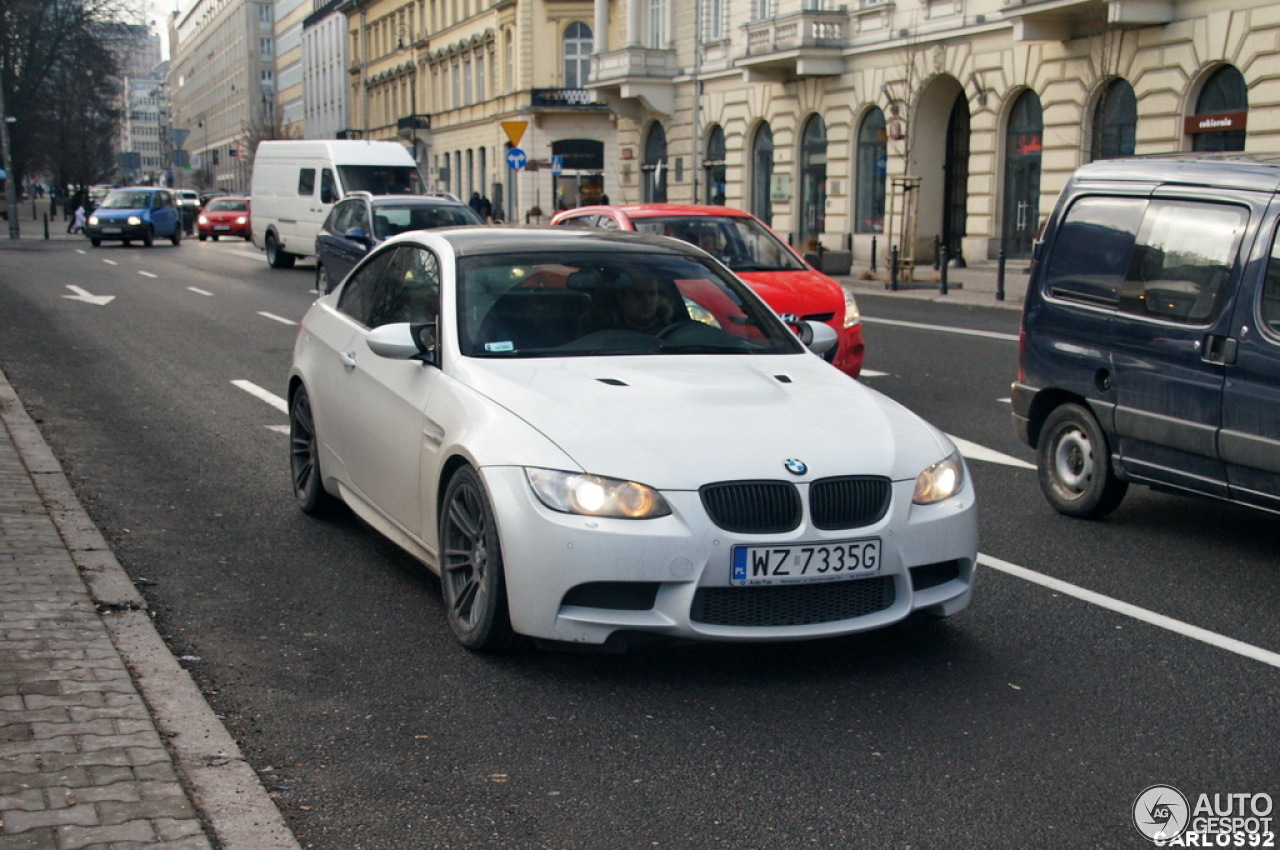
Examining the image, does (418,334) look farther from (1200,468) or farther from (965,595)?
(1200,468)

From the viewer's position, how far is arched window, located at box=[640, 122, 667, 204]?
163 feet

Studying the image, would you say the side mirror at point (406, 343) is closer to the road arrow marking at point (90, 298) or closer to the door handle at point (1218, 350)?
the door handle at point (1218, 350)

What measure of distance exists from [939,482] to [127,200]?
43.0 metres

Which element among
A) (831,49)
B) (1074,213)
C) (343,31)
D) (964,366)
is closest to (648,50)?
(831,49)

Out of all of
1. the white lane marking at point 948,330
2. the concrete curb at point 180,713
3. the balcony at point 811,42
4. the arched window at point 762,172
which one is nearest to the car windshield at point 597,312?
the concrete curb at point 180,713

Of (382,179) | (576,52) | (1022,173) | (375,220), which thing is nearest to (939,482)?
(375,220)

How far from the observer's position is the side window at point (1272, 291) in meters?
6.55

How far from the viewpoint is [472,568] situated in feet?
17.7

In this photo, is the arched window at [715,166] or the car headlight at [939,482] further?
the arched window at [715,166]

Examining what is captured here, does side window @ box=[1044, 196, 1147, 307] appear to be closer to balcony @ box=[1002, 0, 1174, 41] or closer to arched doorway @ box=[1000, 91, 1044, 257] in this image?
balcony @ box=[1002, 0, 1174, 41]

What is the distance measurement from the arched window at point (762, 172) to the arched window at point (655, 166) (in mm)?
5448

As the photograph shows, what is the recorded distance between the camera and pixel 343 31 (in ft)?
330

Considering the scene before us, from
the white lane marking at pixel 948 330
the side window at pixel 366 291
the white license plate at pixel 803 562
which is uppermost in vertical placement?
the side window at pixel 366 291

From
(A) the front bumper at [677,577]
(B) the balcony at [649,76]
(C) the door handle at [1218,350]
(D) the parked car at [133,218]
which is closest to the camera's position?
(A) the front bumper at [677,577]
